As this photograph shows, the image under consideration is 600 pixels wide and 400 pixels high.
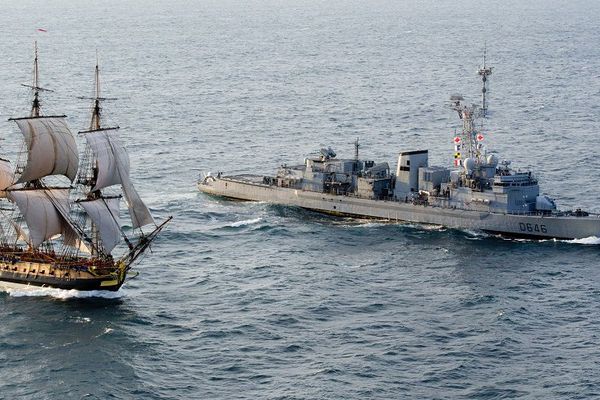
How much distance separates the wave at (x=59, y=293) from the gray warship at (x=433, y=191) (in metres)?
37.8

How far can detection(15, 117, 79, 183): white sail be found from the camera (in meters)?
99.7

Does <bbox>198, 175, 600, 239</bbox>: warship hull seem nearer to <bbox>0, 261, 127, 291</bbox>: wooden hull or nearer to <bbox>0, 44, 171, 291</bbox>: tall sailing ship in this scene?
<bbox>0, 44, 171, 291</bbox>: tall sailing ship

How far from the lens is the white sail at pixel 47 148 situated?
9969 cm

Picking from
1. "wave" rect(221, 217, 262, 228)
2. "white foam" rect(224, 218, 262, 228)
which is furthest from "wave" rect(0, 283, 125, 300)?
"white foam" rect(224, 218, 262, 228)

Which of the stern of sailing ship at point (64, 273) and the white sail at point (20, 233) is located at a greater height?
the white sail at point (20, 233)

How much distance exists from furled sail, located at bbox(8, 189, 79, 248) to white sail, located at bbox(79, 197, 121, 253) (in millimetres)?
3136

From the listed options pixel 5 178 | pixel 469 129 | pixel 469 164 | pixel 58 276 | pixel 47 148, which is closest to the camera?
pixel 58 276

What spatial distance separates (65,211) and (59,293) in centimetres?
837

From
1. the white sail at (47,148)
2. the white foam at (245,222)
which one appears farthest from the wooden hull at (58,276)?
the white foam at (245,222)

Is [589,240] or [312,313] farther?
[589,240]

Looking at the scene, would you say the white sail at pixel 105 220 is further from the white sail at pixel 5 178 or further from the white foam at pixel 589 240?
the white foam at pixel 589 240

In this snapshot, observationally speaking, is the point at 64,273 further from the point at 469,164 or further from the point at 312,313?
the point at 469,164

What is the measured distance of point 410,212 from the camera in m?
123

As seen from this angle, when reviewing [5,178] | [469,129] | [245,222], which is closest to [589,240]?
[469,129]
